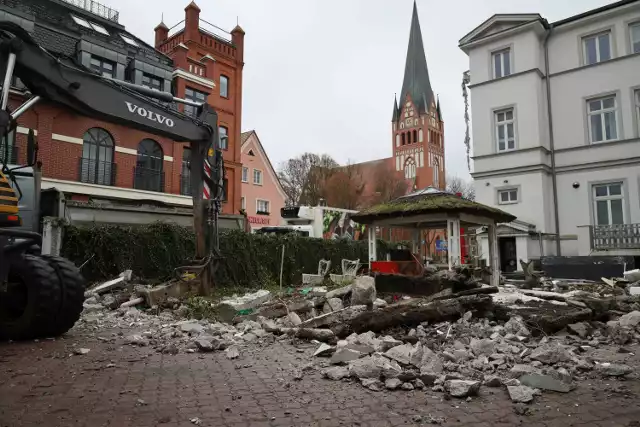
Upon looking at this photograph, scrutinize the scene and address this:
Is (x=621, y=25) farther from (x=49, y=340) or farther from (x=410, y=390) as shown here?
(x=49, y=340)

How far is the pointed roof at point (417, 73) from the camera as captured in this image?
76812 millimetres

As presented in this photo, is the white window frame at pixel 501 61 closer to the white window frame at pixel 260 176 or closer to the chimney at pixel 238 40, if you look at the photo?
the chimney at pixel 238 40

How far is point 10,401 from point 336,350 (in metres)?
3.22

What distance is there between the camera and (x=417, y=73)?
78.9m

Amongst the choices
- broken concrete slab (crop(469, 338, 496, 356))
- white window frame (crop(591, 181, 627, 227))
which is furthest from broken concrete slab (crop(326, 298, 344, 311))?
white window frame (crop(591, 181, 627, 227))

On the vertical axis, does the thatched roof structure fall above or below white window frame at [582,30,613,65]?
below

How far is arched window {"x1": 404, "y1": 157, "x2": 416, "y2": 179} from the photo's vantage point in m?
77.7

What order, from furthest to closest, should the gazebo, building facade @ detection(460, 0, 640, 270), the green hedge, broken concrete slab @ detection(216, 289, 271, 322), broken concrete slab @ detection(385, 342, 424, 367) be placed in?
1. building facade @ detection(460, 0, 640, 270)
2. the gazebo
3. the green hedge
4. broken concrete slab @ detection(216, 289, 271, 322)
5. broken concrete slab @ detection(385, 342, 424, 367)

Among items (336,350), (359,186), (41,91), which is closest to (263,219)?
(359,186)

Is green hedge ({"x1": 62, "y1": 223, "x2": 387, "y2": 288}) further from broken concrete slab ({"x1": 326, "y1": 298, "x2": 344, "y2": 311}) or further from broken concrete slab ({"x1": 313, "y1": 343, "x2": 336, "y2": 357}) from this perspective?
broken concrete slab ({"x1": 313, "y1": 343, "x2": 336, "y2": 357})

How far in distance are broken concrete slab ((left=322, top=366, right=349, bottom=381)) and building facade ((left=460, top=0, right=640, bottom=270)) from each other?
16523mm

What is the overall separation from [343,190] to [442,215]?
95.1 feet

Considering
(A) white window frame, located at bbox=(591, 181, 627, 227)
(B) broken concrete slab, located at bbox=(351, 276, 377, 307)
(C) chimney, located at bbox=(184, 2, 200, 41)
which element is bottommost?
(B) broken concrete slab, located at bbox=(351, 276, 377, 307)

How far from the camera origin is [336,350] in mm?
5289
